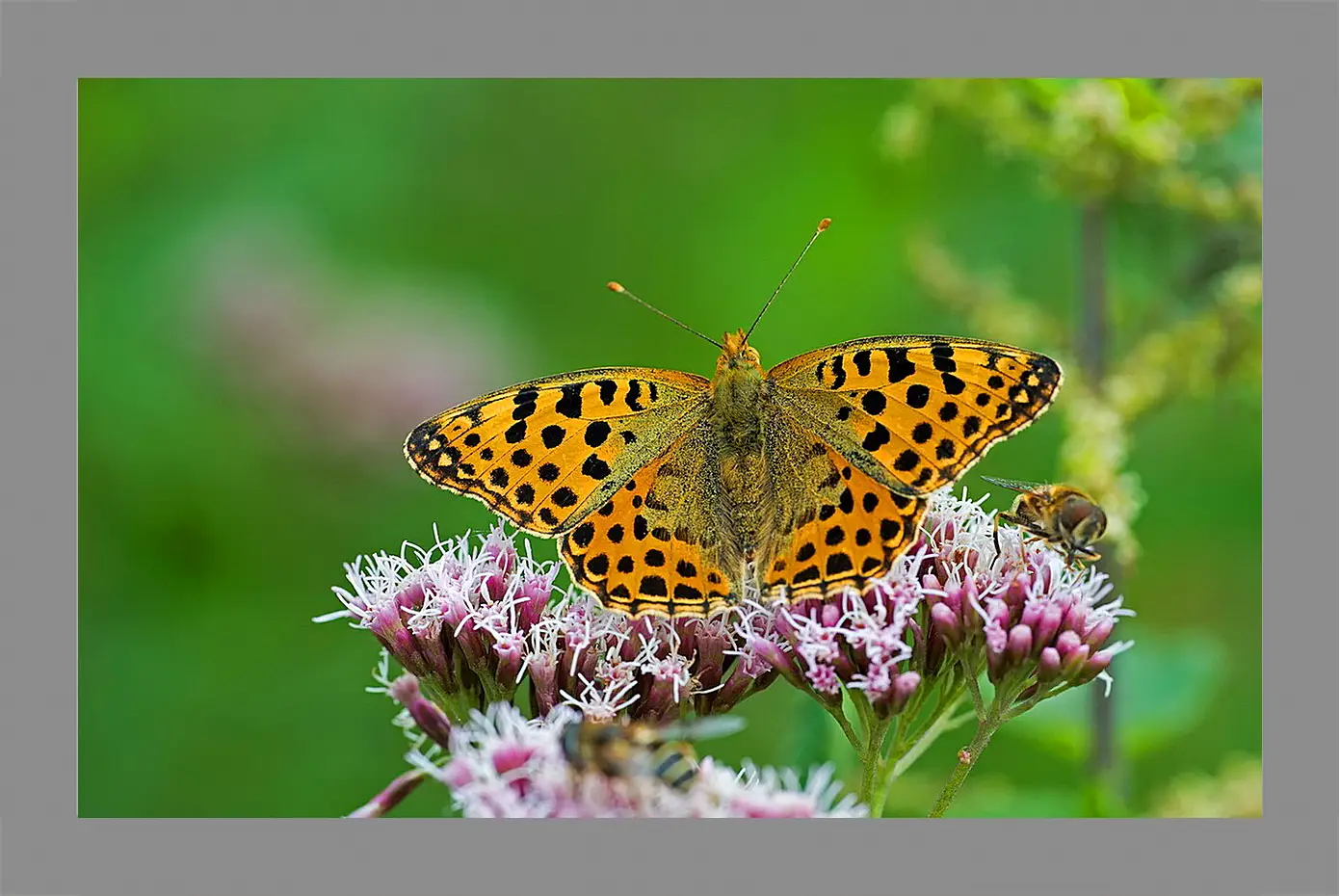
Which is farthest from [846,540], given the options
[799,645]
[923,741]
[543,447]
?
[543,447]

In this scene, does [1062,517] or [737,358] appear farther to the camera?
[737,358]

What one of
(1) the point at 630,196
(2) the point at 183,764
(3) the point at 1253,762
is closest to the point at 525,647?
(2) the point at 183,764

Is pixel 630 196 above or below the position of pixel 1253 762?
above

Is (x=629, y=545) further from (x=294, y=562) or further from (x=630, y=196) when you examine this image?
(x=630, y=196)

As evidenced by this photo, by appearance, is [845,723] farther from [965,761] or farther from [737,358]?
[737,358]

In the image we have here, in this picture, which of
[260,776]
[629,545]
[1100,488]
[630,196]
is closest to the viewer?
[629,545]

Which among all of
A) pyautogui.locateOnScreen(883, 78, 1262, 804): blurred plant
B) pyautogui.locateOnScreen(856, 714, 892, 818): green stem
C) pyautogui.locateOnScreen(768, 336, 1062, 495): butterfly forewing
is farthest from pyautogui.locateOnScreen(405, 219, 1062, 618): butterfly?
pyautogui.locateOnScreen(883, 78, 1262, 804): blurred plant

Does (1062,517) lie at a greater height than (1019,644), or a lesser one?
greater

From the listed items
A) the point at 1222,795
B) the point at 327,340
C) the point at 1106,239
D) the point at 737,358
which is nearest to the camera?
the point at 737,358
